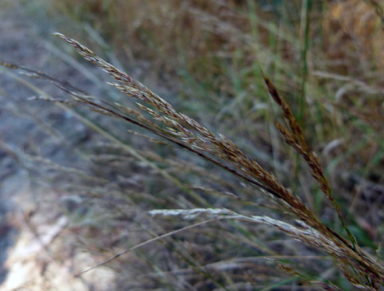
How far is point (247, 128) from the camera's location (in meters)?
1.62

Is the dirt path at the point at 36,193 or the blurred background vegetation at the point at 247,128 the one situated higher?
the blurred background vegetation at the point at 247,128

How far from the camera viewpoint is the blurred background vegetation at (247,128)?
0.98 m

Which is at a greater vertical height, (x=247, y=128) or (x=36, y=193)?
(x=247, y=128)

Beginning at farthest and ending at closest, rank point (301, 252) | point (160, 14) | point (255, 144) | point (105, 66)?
point (160, 14) < point (255, 144) < point (301, 252) < point (105, 66)

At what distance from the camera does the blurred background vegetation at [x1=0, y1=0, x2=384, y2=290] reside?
0.98m

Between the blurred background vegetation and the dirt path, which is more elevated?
the blurred background vegetation

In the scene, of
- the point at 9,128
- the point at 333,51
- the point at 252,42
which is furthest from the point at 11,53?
the point at 333,51

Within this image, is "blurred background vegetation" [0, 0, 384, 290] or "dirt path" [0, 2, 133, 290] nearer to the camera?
"blurred background vegetation" [0, 0, 384, 290]

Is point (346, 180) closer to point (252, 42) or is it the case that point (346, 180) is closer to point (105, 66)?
point (252, 42)

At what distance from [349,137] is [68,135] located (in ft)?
5.33

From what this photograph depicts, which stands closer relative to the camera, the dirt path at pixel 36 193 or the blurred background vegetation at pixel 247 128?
the blurred background vegetation at pixel 247 128

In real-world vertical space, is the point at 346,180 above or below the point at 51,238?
above

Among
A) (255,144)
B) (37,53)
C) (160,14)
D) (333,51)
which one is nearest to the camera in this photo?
(255,144)

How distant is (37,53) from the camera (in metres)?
2.90
